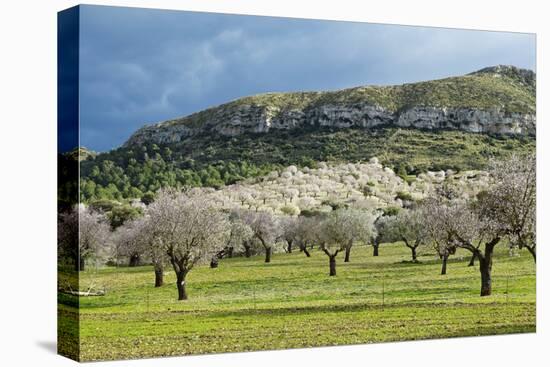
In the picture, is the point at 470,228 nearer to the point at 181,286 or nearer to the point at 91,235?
the point at 181,286

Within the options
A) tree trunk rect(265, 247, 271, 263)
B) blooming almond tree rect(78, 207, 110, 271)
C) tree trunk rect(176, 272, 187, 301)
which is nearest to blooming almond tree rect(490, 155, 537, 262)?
tree trunk rect(265, 247, 271, 263)

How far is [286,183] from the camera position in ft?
80.6

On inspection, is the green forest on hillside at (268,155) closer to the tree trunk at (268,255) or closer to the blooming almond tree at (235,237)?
the blooming almond tree at (235,237)

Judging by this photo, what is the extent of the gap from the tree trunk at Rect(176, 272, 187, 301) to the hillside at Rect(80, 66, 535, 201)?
2.11 meters

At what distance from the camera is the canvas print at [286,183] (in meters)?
21.9

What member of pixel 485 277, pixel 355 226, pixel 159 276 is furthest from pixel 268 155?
pixel 485 277

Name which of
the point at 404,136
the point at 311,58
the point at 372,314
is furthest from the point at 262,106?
the point at 372,314

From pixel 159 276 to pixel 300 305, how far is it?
354cm

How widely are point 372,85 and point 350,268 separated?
15.3 ft

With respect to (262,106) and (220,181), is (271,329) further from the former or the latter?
(262,106)

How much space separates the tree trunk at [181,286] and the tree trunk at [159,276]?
360 mm

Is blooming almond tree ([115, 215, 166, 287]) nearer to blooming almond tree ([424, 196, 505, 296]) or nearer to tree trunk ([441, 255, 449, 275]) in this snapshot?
blooming almond tree ([424, 196, 505, 296])

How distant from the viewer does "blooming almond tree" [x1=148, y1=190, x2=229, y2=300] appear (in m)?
23.1

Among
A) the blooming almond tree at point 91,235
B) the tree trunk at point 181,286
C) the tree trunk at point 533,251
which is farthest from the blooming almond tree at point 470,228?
the blooming almond tree at point 91,235
